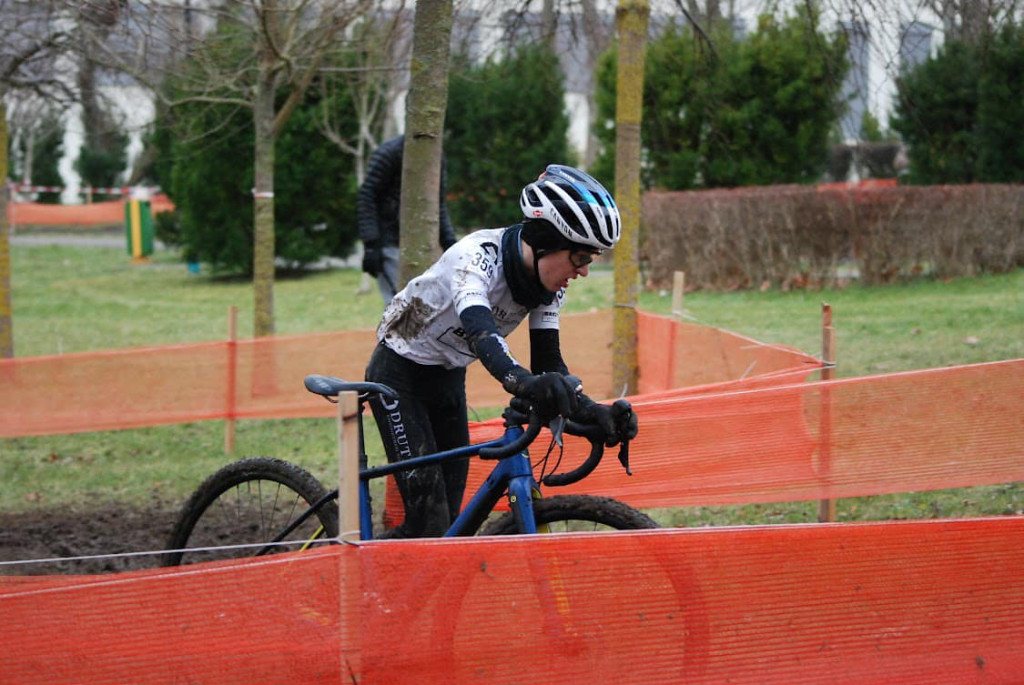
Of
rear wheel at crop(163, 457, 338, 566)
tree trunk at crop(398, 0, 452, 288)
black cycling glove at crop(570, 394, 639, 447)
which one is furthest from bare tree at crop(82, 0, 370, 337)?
black cycling glove at crop(570, 394, 639, 447)

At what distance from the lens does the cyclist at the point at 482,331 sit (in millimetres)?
3561

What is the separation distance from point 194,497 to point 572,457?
1.66 metres

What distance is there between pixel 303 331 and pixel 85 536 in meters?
9.33

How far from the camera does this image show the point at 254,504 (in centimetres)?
481

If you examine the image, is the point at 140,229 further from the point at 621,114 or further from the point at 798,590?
the point at 798,590

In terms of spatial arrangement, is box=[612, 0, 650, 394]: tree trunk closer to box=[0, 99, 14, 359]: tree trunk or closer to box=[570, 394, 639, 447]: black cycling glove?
box=[570, 394, 639, 447]: black cycling glove

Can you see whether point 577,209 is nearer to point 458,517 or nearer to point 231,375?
point 458,517

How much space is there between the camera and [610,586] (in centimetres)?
326

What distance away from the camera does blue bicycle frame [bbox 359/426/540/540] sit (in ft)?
12.4

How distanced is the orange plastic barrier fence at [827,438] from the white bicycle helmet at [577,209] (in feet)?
5.91

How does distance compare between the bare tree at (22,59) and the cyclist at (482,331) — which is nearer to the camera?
the cyclist at (482,331)

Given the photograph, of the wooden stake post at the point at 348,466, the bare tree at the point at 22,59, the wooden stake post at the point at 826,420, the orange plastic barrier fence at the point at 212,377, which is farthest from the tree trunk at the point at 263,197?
the wooden stake post at the point at 348,466

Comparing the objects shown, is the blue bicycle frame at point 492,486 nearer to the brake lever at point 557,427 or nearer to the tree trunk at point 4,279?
the brake lever at point 557,427

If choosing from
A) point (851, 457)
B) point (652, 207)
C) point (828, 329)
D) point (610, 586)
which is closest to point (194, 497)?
point (610, 586)
